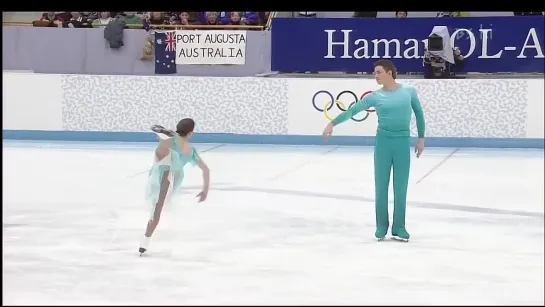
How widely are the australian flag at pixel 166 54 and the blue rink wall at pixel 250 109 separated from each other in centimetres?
62

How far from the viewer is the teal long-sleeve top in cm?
681

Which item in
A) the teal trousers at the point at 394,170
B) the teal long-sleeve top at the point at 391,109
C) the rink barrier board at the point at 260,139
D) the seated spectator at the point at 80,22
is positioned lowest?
the rink barrier board at the point at 260,139

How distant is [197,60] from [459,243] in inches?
327

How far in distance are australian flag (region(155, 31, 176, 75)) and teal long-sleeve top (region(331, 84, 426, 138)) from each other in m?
8.06

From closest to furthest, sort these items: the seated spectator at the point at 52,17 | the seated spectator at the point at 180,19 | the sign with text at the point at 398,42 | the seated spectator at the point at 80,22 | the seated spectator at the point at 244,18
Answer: the sign with text at the point at 398,42
the seated spectator at the point at 180,19
the seated spectator at the point at 244,18
the seated spectator at the point at 80,22
the seated spectator at the point at 52,17

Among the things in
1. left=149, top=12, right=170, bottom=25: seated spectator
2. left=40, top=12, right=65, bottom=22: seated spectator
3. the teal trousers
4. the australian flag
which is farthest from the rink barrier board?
the teal trousers

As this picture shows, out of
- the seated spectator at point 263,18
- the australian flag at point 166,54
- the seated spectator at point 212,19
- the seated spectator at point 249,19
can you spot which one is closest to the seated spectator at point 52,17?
the australian flag at point 166,54

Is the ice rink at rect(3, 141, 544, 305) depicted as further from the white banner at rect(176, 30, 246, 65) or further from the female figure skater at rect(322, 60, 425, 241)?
the white banner at rect(176, 30, 246, 65)

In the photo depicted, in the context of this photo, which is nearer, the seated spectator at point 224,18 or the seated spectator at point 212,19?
the seated spectator at point 212,19

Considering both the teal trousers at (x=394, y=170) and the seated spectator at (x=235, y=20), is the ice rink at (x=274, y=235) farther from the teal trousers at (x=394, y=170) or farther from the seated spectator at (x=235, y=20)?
the seated spectator at (x=235, y=20)

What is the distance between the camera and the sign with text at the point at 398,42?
1381cm

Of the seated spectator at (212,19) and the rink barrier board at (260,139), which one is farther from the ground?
the seated spectator at (212,19)

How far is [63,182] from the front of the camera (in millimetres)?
10023

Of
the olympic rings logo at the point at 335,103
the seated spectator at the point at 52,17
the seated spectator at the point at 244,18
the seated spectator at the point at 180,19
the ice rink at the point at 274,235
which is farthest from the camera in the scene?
the seated spectator at the point at 52,17
